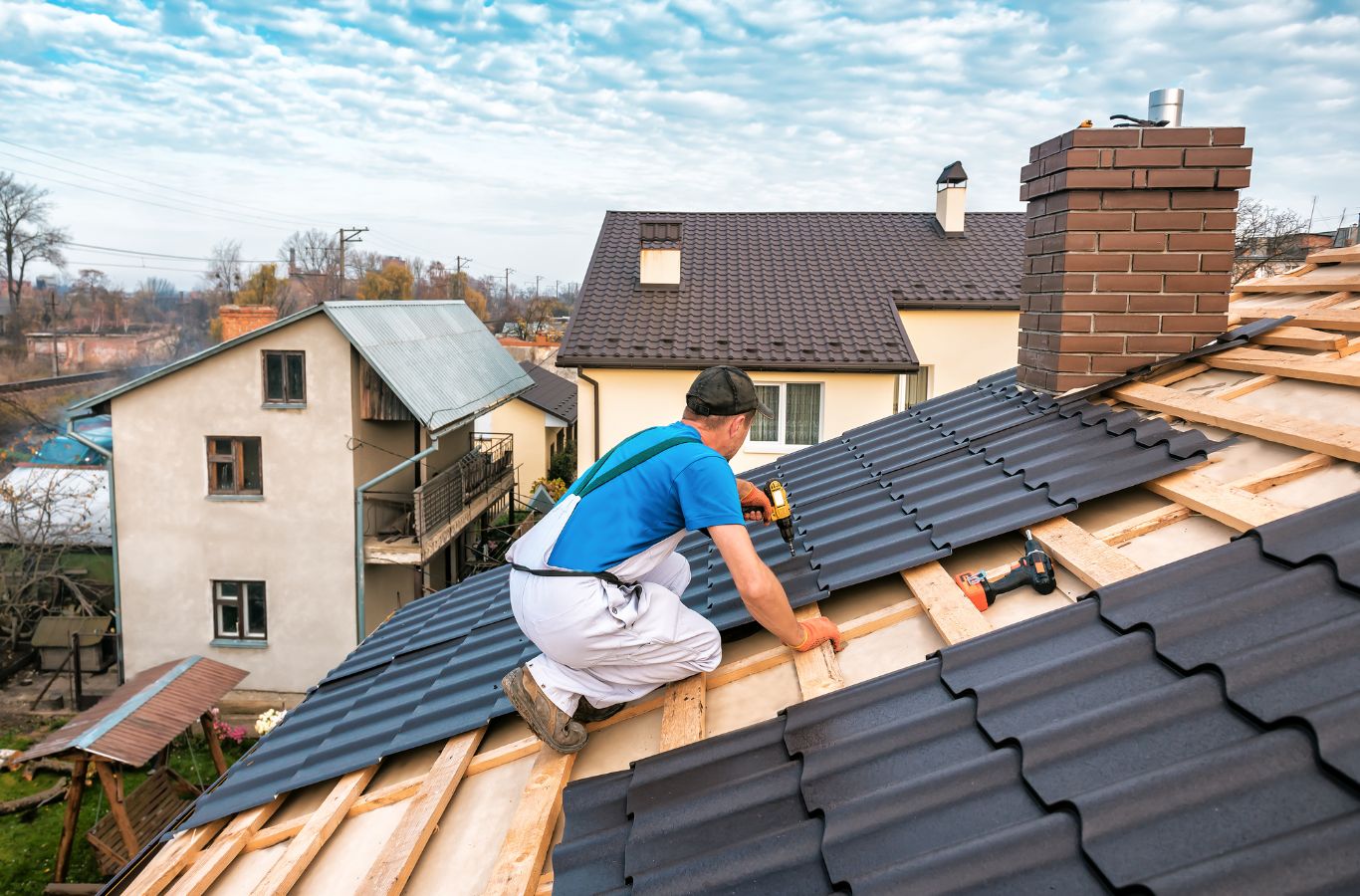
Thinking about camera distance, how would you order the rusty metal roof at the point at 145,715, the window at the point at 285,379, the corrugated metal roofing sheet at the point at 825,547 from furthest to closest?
the window at the point at 285,379
the rusty metal roof at the point at 145,715
the corrugated metal roofing sheet at the point at 825,547

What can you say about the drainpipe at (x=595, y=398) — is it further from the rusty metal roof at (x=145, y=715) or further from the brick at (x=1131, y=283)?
the brick at (x=1131, y=283)

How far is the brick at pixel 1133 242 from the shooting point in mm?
4922

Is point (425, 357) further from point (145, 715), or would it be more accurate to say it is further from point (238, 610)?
point (145, 715)

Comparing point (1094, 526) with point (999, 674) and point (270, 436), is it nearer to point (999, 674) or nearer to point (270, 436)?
point (999, 674)

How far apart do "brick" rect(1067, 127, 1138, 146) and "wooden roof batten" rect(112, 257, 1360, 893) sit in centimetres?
142

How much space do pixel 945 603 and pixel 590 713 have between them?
136 cm

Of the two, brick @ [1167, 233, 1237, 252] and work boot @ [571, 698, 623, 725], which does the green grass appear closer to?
work boot @ [571, 698, 623, 725]

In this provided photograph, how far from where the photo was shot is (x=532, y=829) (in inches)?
109

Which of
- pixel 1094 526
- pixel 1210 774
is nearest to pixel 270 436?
pixel 1094 526

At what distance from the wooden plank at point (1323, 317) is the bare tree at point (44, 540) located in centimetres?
2458

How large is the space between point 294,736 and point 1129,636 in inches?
158

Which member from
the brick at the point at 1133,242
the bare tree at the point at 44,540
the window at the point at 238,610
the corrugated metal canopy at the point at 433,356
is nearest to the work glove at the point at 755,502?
the brick at the point at 1133,242

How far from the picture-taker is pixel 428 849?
2986 millimetres

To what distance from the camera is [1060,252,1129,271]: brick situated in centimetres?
495
